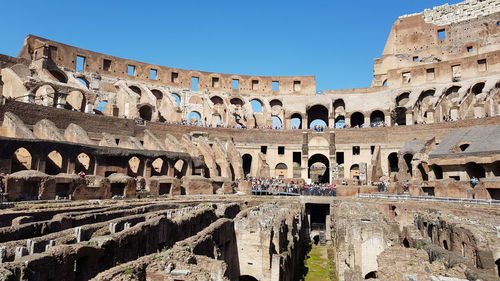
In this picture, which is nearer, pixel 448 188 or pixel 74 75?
pixel 448 188

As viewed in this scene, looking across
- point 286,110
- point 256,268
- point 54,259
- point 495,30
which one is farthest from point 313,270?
point 495,30

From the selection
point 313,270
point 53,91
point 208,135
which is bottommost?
point 313,270

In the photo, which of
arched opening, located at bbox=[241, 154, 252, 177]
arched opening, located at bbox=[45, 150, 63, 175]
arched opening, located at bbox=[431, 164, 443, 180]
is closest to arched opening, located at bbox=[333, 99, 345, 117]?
arched opening, located at bbox=[241, 154, 252, 177]

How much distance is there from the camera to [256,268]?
11.3 m

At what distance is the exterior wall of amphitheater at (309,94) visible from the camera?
38750 mm

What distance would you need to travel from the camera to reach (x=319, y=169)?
53.7m

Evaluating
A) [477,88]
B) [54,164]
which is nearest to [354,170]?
[477,88]

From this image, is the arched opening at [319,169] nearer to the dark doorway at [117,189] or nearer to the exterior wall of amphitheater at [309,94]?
the exterior wall of amphitheater at [309,94]

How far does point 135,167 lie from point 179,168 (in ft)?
12.8

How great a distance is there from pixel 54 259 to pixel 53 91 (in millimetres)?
33941

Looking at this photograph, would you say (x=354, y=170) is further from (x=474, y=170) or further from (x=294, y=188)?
(x=474, y=170)

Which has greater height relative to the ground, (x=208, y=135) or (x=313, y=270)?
(x=208, y=135)

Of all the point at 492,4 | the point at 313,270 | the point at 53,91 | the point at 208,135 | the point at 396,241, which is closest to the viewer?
the point at 396,241

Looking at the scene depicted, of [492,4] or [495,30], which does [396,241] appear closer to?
[495,30]
